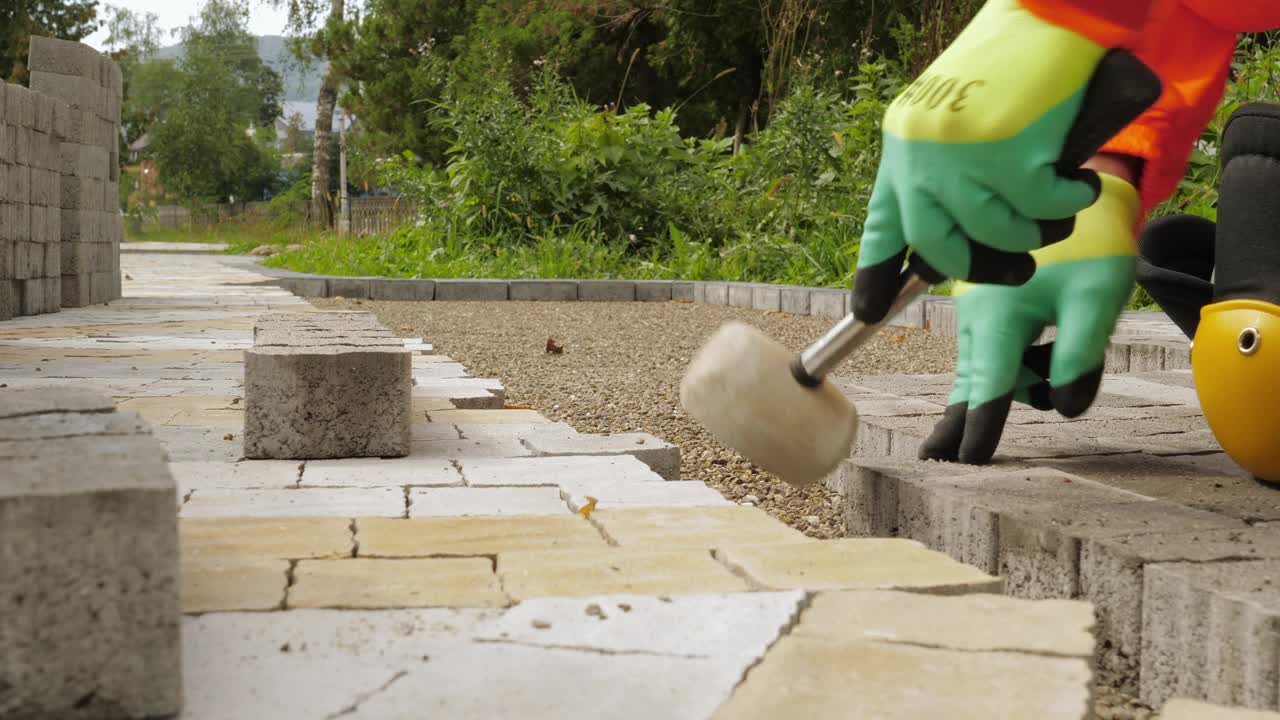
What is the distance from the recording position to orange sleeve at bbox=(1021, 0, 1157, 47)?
5.54 ft

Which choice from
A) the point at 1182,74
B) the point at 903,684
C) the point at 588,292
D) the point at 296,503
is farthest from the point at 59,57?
the point at 903,684

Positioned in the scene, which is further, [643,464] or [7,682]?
[643,464]

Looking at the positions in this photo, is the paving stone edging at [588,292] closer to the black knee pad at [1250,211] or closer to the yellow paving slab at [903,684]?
the black knee pad at [1250,211]

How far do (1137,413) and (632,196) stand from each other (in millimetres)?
7911

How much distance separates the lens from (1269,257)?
2277 mm

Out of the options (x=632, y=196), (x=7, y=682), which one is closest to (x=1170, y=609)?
(x=7, y=682)

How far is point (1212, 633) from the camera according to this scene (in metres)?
1.57

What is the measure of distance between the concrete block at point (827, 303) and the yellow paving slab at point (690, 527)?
531 cm

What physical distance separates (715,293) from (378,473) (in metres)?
6.69

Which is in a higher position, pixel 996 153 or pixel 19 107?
pixel 19 107

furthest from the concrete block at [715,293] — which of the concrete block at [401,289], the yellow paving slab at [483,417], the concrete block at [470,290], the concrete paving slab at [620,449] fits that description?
the concrete paving slab at [620,449]

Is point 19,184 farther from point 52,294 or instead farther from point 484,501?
point 484,501

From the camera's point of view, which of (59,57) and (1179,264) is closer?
(1179,264)

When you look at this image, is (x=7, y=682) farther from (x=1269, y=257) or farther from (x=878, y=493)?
(x=1269, y=257)
